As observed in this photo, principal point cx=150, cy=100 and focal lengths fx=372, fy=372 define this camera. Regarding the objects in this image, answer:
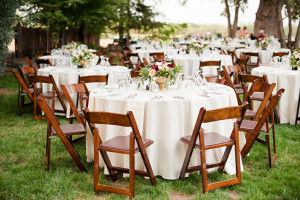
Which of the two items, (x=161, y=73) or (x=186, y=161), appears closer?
(x=186, y=161)

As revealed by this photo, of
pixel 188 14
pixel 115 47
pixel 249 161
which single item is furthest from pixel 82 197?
pixel 188 14

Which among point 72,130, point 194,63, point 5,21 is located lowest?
point 72,130

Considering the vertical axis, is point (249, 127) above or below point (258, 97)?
below

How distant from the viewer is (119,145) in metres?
3.78

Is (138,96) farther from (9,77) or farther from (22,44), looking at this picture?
(22,44)

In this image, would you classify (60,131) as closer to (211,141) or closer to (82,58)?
(211,141)

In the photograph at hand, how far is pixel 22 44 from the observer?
19844mm

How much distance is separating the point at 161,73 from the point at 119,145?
1.31 meters

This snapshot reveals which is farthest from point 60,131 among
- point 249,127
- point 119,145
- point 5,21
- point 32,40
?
point 32,40

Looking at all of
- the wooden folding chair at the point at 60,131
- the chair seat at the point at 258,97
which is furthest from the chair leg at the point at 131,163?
the chair seat at the point at 258,97

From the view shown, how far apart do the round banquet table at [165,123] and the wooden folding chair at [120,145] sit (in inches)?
8.8

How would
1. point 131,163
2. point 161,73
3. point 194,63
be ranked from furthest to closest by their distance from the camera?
point 194,63 → point 161,73 → point 131,163

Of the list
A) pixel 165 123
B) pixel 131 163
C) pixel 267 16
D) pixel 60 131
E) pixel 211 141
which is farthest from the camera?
pixel 267 16

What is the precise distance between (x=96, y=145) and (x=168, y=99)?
0.98 metres
